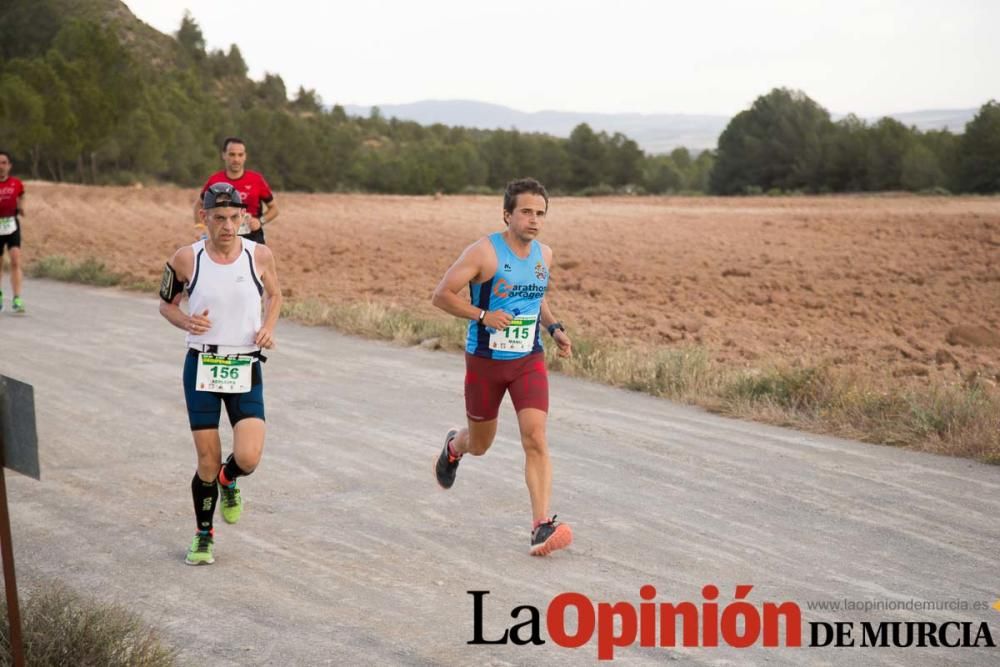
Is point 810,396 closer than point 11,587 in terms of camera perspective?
No

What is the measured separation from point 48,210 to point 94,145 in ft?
83.0

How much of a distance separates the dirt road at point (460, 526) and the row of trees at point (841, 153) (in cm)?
5893

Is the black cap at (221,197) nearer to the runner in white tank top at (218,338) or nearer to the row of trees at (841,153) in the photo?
the runner in white tank top at (218,338)

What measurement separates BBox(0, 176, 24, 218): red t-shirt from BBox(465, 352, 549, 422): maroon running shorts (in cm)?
1124

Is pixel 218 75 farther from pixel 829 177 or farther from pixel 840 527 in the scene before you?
pixel 840 527

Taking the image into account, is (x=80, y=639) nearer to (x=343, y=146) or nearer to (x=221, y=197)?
(x=221, y=197)

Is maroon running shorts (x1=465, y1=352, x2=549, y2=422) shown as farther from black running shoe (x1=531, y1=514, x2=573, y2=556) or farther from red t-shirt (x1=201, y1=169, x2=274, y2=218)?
red t-shirt (x1=201, y1=169, x2=274, y2=218)

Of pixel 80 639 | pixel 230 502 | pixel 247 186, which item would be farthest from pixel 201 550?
pixel 247 186

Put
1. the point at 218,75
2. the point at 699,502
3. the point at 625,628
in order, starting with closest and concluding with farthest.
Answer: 1. the point at 625,628
2. the point at 699,502
3. the point at 218,75

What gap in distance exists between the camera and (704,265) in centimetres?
2719

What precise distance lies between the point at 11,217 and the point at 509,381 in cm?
1163

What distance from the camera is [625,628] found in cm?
596

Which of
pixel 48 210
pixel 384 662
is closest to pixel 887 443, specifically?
pixel 384 662

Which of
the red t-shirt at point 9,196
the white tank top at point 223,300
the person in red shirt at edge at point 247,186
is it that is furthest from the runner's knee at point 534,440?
the red t-shirt at point 9,196
